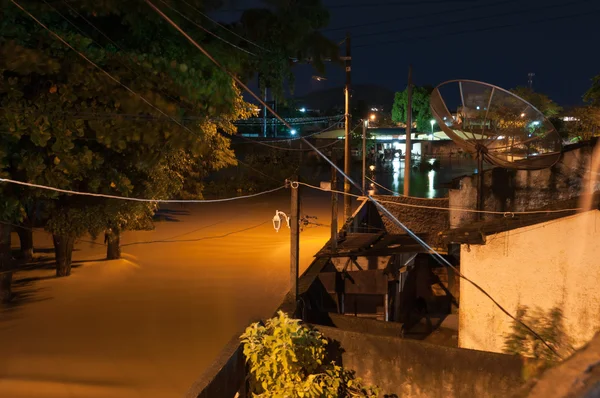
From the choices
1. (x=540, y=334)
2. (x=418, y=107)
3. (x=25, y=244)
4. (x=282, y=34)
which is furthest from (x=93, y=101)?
(x=418, y=107)

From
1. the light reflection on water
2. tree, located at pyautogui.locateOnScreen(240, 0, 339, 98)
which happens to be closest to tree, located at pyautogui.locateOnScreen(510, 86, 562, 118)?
the light reflection on water

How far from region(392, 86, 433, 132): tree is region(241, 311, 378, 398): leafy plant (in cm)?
6277

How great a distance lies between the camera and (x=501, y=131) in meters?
10.4

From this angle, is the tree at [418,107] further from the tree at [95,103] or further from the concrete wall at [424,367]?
the concrete wall at [424,367]

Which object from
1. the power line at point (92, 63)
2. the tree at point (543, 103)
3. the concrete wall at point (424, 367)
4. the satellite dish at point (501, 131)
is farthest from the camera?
the tree at point (543, 103)

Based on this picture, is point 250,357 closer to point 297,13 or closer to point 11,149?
point 11,149

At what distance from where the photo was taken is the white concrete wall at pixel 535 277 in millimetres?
6875

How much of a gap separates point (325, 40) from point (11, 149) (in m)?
7.51

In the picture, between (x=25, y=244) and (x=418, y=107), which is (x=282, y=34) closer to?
(x=25, y=244)

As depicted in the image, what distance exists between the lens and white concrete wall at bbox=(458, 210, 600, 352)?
6875 millimetres

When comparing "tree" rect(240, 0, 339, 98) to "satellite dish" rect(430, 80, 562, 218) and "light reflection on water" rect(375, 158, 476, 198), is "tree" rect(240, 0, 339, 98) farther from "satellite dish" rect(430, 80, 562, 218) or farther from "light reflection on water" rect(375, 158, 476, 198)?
"light reflection on water" rect(375, 158, 476, 198)

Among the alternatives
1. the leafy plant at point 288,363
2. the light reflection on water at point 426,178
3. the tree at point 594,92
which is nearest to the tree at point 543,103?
the light reflection on water at point 426,178

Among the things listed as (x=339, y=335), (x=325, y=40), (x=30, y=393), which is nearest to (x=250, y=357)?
(x=339, y=335)

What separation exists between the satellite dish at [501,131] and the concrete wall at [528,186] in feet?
3.39
